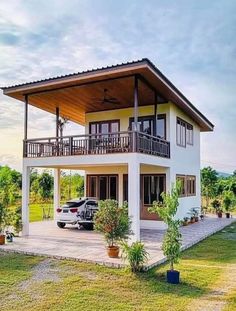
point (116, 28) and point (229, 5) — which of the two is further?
point (116, 28)

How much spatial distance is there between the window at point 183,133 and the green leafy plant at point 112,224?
867 cm

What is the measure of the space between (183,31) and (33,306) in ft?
A: 37.4

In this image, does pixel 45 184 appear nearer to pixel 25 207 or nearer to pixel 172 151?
pixel 25 207

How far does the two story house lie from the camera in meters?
12.5

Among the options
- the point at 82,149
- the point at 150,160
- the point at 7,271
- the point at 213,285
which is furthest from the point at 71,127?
the point at 213,285

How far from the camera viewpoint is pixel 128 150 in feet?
41.7

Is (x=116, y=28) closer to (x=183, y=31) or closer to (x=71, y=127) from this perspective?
(x=183, y=31)

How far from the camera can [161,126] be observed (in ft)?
55.7

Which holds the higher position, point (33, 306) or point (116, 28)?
point (116, 28)

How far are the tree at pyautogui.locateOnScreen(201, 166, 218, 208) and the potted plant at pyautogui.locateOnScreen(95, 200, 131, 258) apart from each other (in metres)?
19.1

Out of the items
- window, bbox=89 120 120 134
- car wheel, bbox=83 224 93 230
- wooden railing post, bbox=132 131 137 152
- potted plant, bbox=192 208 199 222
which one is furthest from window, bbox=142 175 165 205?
wooden railing post, bbox=132 131 137 152

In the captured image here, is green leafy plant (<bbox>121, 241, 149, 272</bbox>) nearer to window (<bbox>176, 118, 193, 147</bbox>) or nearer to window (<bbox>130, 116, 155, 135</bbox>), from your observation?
window (<bbox>130, 116, 155, 135</bbox>)

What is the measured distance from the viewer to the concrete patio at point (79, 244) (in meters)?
9.87

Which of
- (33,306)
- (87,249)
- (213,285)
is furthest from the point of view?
(87,249)
